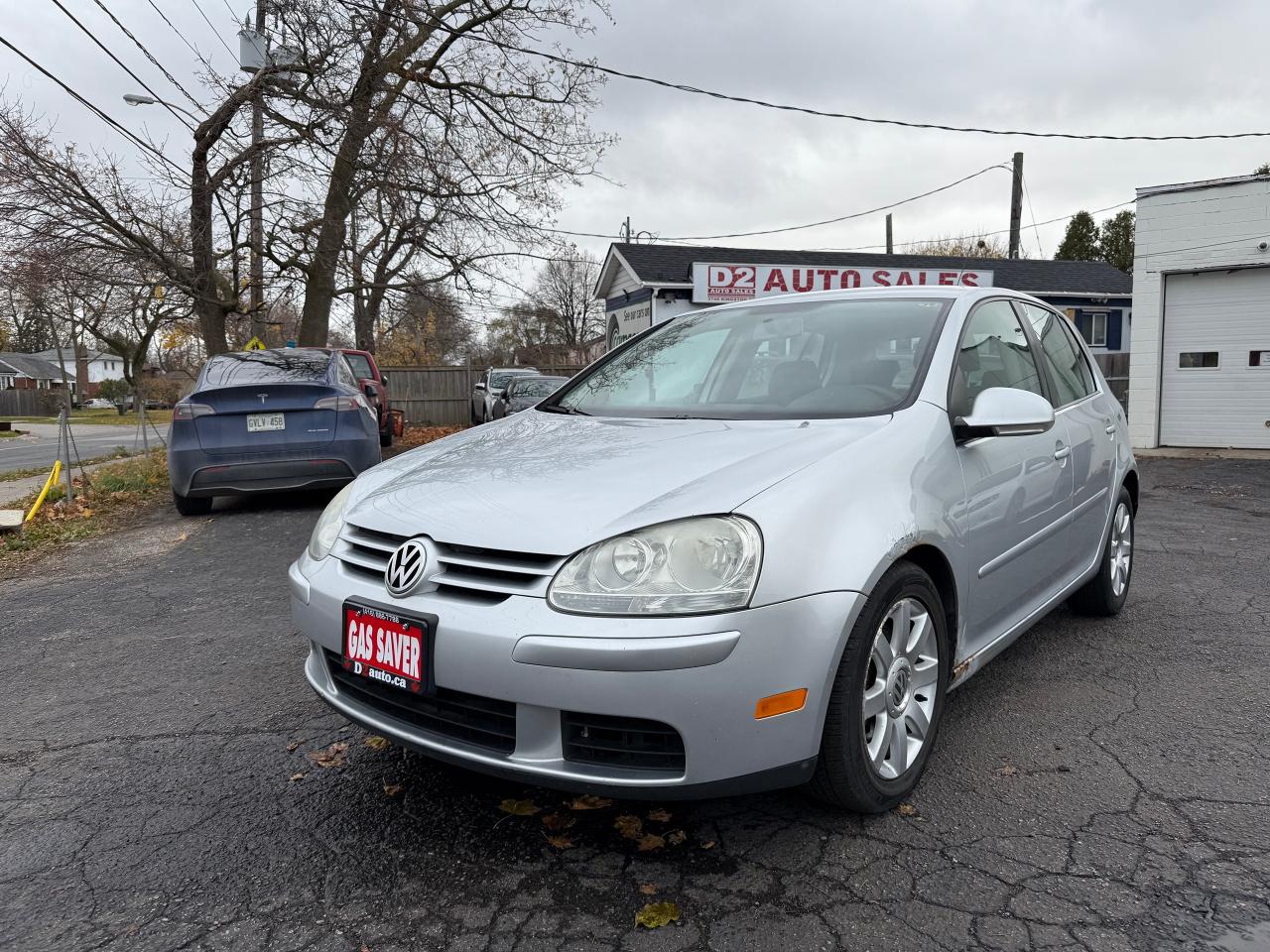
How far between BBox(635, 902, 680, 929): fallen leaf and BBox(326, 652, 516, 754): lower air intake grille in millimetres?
491

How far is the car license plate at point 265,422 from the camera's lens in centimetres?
746

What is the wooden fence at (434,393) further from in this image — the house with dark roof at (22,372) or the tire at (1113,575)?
the house with dark roof at (22,372)

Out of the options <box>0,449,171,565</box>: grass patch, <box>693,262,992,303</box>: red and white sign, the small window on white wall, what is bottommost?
<box>0,449,171,565</box>: grass patch

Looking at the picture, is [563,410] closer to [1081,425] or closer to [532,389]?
[1081,425]

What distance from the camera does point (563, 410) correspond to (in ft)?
11.6

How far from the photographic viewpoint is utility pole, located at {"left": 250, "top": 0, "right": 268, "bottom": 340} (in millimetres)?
12602

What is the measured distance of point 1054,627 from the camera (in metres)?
4.23

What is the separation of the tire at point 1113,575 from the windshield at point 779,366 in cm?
180

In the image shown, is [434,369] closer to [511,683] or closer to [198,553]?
[198,553]

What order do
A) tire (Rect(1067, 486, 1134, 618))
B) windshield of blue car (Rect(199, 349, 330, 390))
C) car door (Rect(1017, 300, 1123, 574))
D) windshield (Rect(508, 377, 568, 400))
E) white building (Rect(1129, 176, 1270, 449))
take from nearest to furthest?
car door (Rect(1017, 300, 1123, 574)) < tire (Rect(1067, 486, 1134, 618)) < windshield of blue car (Rect(199, 349, 330, 390)) < white building (Rect(1129, 176, 1270, 449)) < windshield (Rect(508, 377, 568, 400))

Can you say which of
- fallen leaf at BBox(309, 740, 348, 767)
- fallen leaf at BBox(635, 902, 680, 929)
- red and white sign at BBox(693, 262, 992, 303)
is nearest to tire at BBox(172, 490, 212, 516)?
fallen leaf at BBox(309, 740, 348, 767)

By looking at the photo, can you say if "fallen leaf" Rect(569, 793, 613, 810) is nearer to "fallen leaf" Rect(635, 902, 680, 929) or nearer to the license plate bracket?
"fallen leaf" Rect(635, 902, 680, 929)

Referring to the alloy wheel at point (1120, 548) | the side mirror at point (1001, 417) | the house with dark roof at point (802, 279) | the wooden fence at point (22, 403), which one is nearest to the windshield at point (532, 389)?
the house with dark roof at point (802, 279)

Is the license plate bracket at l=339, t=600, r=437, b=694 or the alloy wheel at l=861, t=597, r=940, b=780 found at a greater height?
the license plate bracket at l=339, t=600, r=437, b=694
